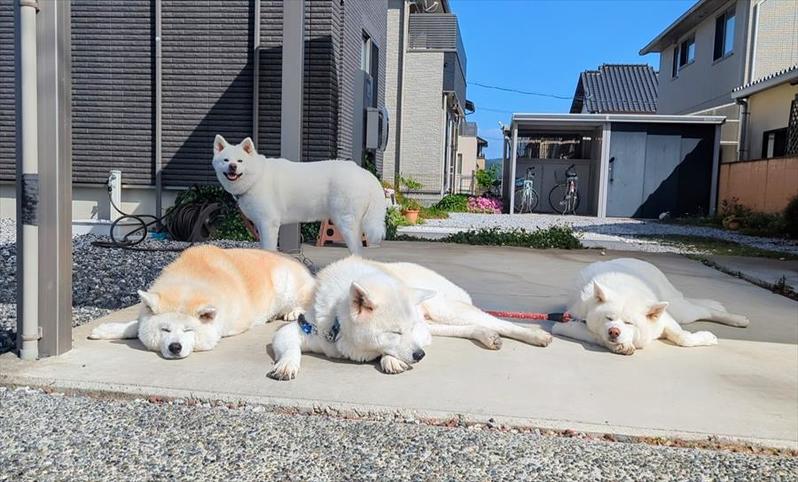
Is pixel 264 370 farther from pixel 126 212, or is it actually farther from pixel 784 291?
pixel 126 212

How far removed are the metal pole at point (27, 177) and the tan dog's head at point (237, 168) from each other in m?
2.04

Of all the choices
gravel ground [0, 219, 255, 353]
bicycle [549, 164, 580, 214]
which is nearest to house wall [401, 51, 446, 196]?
bicycle [549, 164, 580, 214]

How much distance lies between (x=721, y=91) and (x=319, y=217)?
15.7 metres

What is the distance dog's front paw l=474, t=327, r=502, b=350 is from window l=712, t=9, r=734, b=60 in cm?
1634

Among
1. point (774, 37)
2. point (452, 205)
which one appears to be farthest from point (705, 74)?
point (452, 205)

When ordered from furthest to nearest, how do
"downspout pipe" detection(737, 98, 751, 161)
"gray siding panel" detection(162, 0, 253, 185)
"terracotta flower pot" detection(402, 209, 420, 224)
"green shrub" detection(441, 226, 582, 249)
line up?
"downspout pipe" detection(737, 98, 751, 161)
"terracotta flower pot" detection(402, 209, 420, 224)
"gray siding panel" detection(162, 0, 253, 185)
"green shrub" detection(441, 226, 582, 249)

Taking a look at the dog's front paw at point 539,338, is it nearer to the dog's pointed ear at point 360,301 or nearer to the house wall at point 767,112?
the dog's pointed ear at point 360,301

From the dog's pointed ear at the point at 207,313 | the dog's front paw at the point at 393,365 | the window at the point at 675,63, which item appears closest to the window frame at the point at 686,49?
the window at the point at 675,63

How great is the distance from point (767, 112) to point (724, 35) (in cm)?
420

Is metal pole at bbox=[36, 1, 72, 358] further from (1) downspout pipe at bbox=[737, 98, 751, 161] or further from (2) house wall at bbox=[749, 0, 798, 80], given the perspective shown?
(2) house wall at bbox=[749, 0, 798, 80]

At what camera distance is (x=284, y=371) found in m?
2.63

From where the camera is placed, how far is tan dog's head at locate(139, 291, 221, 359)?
9.38 feet

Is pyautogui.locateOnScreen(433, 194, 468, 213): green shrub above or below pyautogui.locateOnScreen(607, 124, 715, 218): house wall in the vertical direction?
below

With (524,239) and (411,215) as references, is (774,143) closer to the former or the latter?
(411,215)
